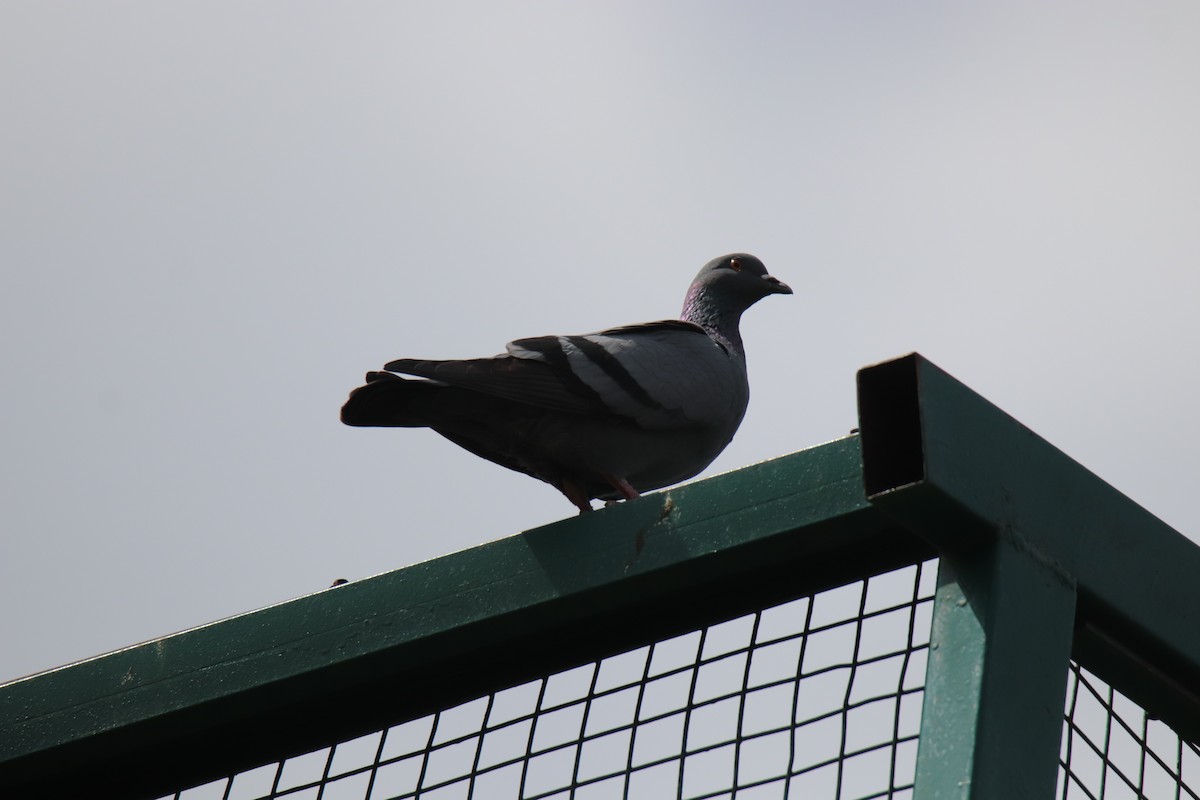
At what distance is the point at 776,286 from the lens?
7.75 metres

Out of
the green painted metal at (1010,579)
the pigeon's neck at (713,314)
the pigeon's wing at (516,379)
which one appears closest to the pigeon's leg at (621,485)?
the pigeon's wing at (516,379)

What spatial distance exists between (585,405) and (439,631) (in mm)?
2201

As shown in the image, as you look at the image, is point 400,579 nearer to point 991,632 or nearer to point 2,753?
point 2,753

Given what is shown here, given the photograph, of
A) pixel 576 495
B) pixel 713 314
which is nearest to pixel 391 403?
pixel 576 495

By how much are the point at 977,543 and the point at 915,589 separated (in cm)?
54

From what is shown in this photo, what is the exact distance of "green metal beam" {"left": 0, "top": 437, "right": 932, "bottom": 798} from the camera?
3088 millimetres

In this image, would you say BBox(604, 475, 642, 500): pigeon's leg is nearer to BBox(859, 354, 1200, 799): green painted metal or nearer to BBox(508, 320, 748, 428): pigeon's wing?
BBox(508, 320, 748, 428): pigeon's wing

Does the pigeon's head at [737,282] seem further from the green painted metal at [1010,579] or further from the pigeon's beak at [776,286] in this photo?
the green painted metal at [1010,579]

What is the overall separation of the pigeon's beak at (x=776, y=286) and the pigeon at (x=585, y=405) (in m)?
1.59

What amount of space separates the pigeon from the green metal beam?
5.66ft

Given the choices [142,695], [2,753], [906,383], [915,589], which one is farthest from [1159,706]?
[2,753]

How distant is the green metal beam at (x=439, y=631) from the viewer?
309 cm

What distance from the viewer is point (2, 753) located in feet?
12.4

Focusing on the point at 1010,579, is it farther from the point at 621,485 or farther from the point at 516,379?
the point at 621,485
